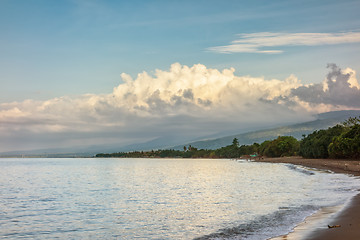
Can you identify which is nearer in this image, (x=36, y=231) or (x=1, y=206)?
(x=36, y=231)

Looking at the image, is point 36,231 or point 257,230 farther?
point 36,231

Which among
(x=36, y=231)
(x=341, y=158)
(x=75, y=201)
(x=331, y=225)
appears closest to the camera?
(x=331, y=225)

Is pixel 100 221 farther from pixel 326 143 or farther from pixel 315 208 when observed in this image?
pixel 326 143

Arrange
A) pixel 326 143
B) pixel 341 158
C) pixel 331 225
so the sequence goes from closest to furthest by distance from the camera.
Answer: pixel 331 225 < pixel 341 158 < pixel 326 143

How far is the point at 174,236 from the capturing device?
67.0 ft

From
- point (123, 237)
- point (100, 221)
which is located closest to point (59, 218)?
point (100, 221)

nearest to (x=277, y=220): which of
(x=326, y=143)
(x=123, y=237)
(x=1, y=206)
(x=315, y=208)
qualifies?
(x=315, y=208)

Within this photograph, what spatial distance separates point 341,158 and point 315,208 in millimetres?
128047

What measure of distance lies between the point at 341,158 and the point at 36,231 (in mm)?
141318

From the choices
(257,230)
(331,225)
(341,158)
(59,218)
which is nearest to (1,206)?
(59,218)

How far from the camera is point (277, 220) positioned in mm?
24156

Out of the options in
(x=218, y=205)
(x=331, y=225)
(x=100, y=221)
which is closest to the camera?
(x=331, y=225)

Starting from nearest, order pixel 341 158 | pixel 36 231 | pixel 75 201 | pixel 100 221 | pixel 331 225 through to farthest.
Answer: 1. pixel 331 225
2. pixel 36 231
3. pixel 100 221
4. pixel 75 201
5. pixel 341 158

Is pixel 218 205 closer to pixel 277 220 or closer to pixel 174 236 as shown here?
pixel 277 220
